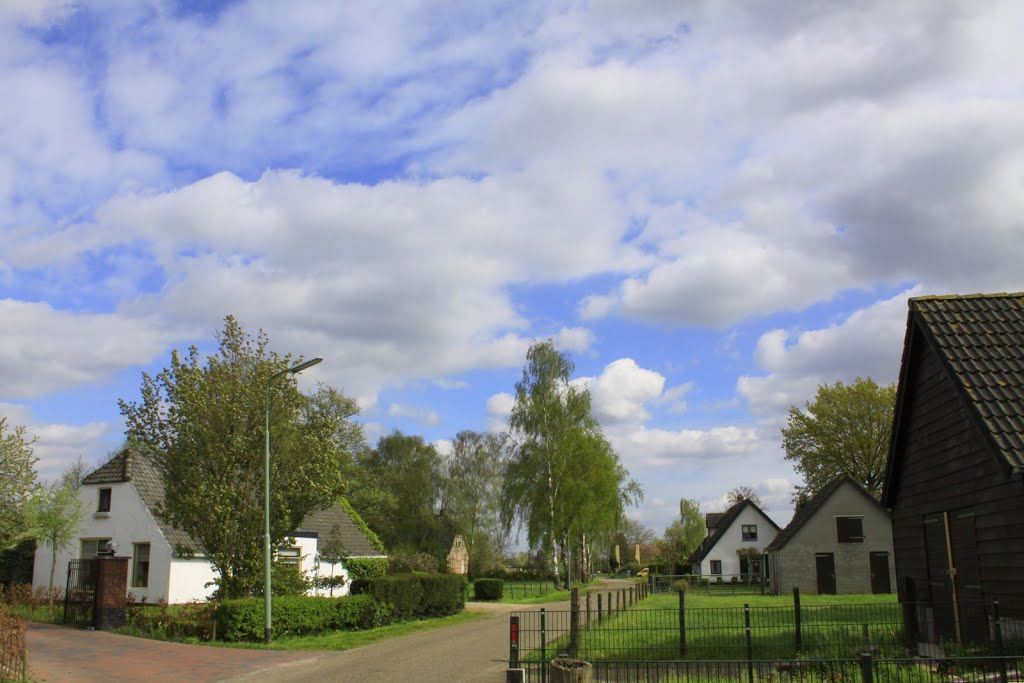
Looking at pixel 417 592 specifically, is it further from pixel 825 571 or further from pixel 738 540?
pixel 738 540

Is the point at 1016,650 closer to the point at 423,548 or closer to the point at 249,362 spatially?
the point at 249,362

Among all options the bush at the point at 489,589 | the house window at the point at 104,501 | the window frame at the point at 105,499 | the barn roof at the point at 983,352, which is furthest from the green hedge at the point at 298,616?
the bush at the point at 489,589

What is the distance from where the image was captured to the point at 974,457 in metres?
14.0

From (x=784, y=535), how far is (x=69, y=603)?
35.1m

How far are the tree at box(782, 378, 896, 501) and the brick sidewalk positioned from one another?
141 ft

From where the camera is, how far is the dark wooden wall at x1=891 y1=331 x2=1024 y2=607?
12805mm

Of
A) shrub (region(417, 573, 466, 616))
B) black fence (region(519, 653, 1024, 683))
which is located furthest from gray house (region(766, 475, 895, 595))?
black fence (region(519, 653, 1024, 683))

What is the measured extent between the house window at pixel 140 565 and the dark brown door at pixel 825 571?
107ft

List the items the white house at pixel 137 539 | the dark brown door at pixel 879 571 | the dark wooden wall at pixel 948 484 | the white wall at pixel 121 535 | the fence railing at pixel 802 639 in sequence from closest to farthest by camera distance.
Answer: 1. the dark wooden wall at pixel 948 484
2. the fence railing at pixel 802 639
3. the white house at pixel 137 539
4. the white wall at pixel 121 535
5. the dark brown door at pixel 879 571

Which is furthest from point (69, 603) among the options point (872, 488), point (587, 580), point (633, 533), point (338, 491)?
point (633, 533)

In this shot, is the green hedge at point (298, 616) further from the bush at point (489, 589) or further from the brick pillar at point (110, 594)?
the bush at point (489, 589)

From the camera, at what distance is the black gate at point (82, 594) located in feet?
79.1

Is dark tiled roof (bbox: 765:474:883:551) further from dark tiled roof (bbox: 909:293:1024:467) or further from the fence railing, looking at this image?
dark tiled roof (bbox: 909:293:1024:467)

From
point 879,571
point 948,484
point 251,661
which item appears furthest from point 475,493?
point 948,484
